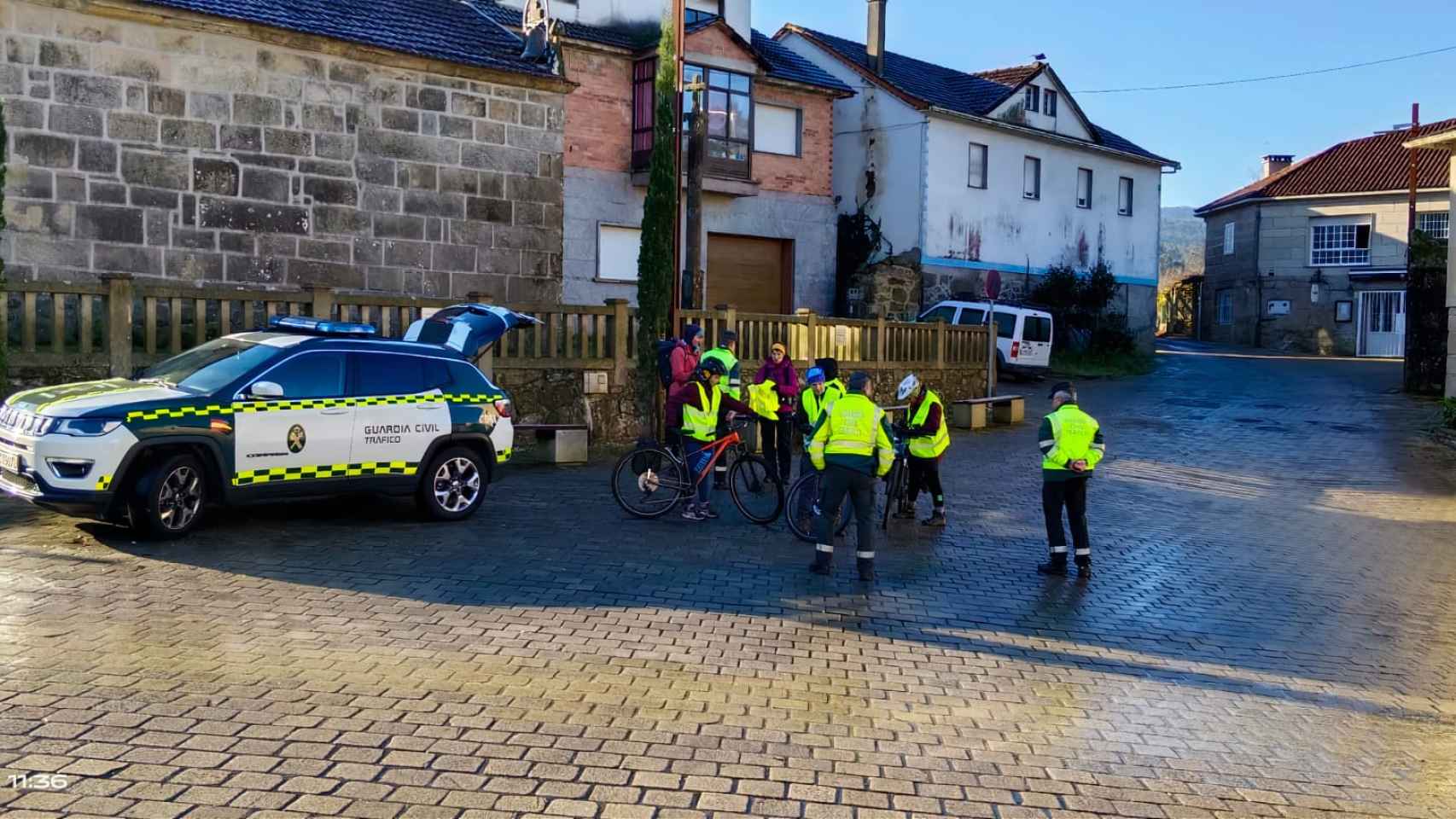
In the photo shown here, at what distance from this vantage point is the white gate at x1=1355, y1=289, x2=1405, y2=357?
4634 centimetres

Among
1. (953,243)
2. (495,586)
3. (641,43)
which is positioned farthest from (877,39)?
(495,586)

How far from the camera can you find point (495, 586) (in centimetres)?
866

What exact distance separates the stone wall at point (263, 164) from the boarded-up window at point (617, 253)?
28.9ft

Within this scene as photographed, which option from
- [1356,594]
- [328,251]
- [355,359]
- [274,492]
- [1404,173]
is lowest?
[1356,594]

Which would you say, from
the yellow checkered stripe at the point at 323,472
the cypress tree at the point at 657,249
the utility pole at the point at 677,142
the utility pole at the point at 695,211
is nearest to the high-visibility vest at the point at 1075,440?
the yellow checkered stripe at the point at 323,472

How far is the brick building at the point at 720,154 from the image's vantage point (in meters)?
28.7

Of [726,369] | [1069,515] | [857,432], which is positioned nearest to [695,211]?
[726,369]

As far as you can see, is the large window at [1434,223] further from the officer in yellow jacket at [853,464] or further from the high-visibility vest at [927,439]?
the officer in yellow jacket at [853,464]

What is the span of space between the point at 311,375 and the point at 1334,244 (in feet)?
155

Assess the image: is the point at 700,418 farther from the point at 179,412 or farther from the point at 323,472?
the point at 179,412

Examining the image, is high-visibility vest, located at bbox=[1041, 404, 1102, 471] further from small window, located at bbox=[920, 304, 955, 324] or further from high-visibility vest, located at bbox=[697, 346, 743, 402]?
small window, located at bbox=[920, 304, 955, 324]

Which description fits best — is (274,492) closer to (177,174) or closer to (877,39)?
(177,174)

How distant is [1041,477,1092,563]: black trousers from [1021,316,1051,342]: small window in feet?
69.1

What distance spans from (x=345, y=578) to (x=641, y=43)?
74.3 ft
